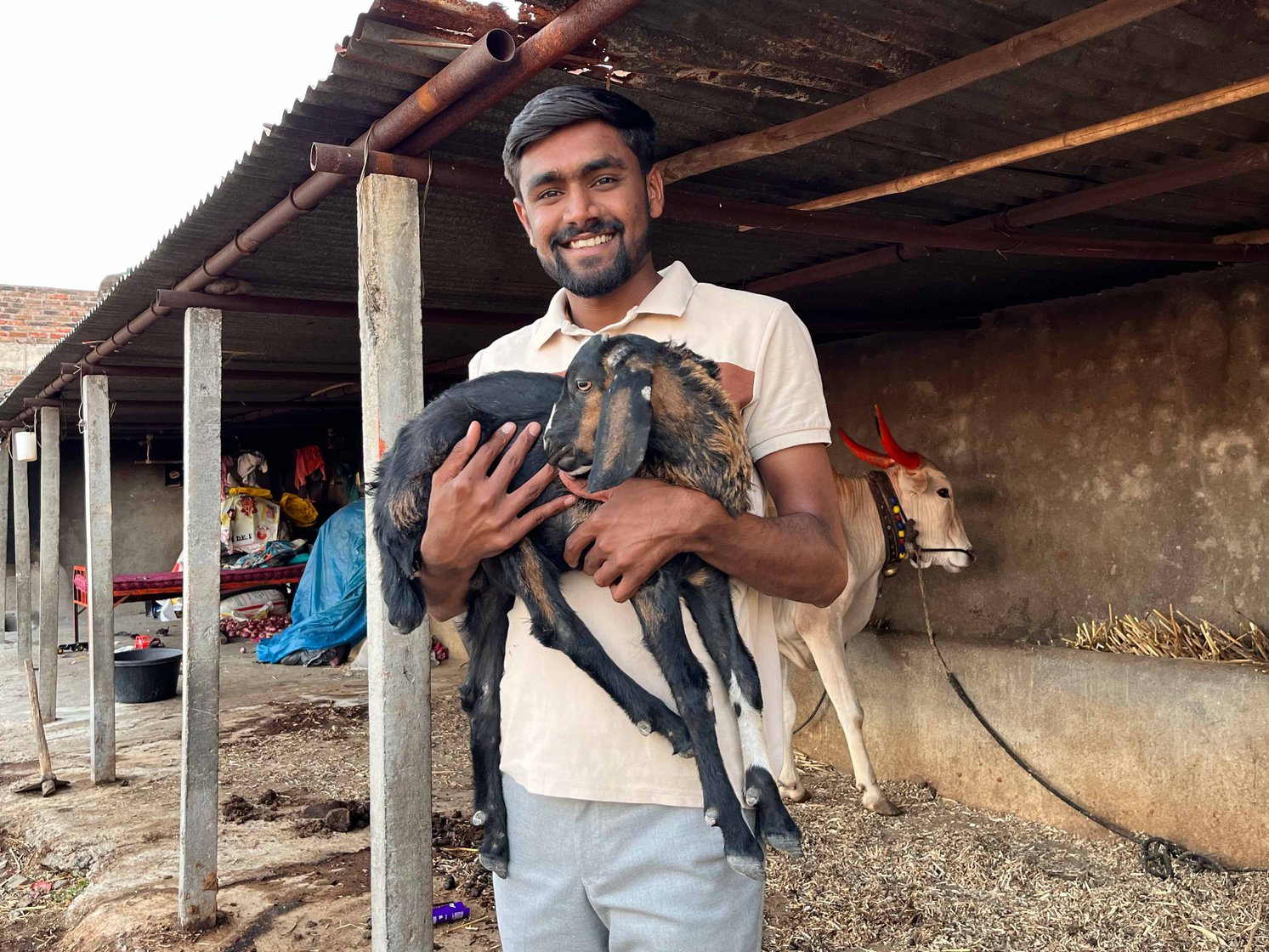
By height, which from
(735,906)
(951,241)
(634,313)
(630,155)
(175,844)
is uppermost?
(951,241)

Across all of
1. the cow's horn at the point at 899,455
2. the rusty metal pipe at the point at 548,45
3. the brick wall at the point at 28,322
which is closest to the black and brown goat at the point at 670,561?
the rusty metal pipe at the point at 548,45

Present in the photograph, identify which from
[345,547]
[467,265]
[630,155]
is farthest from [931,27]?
[345,547]

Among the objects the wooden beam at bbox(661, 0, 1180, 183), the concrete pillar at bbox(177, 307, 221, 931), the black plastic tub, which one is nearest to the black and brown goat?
the wooden beam at bbox(661, 0, 1180, 183)

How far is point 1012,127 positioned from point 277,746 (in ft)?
20.6

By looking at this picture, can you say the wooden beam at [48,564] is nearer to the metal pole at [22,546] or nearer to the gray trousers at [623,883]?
the metal pole at [22,546]

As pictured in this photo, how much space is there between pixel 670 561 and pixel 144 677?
29.0 feet

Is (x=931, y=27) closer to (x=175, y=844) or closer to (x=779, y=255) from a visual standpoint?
(x=779, y=255)

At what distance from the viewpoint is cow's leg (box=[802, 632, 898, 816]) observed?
5512mm

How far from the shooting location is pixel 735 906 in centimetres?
154

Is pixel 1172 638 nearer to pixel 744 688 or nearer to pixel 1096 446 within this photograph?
pixel 1096 446

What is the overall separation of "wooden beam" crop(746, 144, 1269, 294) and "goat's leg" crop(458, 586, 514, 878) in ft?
10.4

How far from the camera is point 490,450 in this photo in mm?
1615

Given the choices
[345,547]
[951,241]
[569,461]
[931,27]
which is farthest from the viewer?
[345,547]

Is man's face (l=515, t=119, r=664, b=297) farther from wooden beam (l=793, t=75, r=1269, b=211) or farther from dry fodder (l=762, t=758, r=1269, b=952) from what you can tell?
dry fodder (l=762, t=758, r=1269, b=952)
